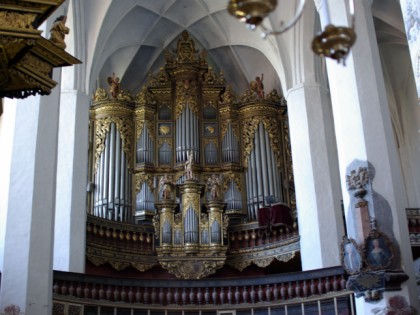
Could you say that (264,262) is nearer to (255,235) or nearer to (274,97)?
(255,235)

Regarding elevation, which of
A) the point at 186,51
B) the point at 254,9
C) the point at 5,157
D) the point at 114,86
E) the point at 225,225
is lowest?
the point at 254,9

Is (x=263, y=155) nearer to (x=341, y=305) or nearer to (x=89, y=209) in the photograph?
(x=89, y=209)

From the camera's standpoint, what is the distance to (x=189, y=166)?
1741 cm

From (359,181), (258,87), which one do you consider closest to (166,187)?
(258,87)

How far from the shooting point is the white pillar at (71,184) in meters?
14.0

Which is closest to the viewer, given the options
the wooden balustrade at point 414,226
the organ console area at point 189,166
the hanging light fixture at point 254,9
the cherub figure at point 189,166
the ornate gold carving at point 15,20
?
the hanging light fixture at point 254,9

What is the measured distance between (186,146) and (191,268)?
3786mm

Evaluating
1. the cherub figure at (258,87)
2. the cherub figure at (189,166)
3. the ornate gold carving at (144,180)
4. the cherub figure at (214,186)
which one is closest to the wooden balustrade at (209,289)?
the cherub figure at (214,186)

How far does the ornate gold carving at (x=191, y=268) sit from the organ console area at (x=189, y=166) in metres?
0.02

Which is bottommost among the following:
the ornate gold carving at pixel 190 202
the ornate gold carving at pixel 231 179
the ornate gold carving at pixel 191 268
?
the ornate gold carving at pixel 191 268

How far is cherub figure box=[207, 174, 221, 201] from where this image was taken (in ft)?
55.7

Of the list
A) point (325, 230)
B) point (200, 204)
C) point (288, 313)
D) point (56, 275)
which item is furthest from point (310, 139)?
point (56, 275)

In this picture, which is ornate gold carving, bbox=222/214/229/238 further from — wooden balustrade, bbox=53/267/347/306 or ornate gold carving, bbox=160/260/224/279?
wooden balustrade, bbox=53/267/347/306

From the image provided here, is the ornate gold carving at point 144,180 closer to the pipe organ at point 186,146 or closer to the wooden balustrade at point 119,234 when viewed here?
the pipe organ at point 186,146
